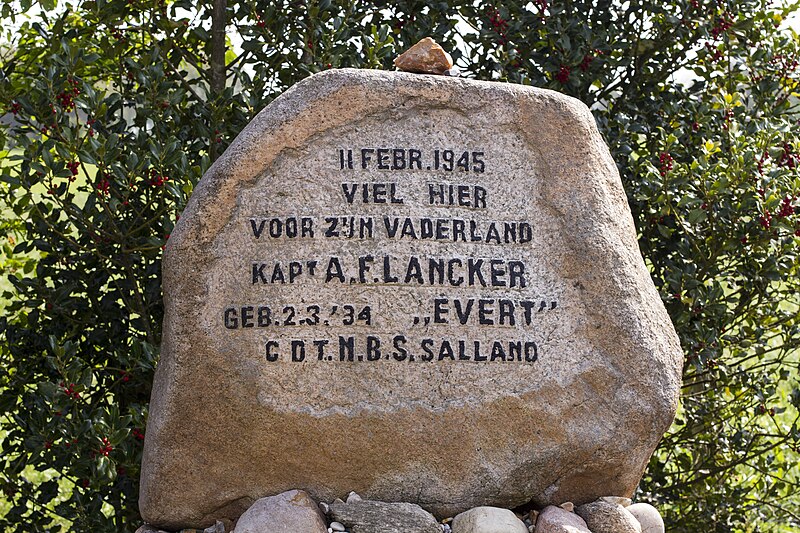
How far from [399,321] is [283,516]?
685 mm

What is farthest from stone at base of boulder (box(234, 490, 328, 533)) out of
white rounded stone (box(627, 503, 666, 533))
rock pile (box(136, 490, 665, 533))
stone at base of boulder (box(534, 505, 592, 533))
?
white rounded stone (box(627, 503, 666, 533))

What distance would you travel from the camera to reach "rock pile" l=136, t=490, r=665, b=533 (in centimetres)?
300

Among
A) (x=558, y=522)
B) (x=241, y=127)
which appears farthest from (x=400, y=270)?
(x=241, y=127)

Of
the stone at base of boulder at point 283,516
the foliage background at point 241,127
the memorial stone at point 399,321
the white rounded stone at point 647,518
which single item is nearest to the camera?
the stone at base of boulder at point 283,516

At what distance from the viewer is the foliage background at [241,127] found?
4.06 meters

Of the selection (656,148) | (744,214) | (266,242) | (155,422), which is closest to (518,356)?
(266,242)

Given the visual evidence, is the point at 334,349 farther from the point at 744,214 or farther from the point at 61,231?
the point at 744,214

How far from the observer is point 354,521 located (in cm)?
304

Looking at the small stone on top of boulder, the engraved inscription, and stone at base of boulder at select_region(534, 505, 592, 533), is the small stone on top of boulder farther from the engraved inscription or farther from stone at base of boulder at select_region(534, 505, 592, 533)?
stone at base of boulder at select_region(534, 505, 592, 533)

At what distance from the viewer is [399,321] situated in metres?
3.18

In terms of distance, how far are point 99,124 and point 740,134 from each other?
2.77 meters

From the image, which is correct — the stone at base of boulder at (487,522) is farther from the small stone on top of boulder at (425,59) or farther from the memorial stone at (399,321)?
the small stone on top of boulder at (425,59)

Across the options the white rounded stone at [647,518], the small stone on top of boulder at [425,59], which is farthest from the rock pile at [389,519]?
the small stone on top of boulder at [425,59]

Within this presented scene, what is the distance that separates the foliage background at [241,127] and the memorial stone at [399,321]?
745mm
